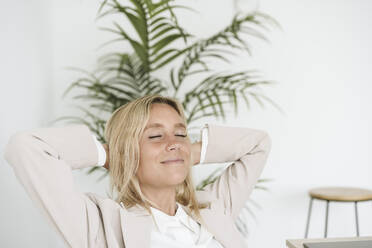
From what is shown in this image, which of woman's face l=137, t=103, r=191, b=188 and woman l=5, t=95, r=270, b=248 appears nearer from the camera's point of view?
woman l=5, t=95, r=270, b=248

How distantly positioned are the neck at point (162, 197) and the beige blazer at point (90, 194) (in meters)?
0.09

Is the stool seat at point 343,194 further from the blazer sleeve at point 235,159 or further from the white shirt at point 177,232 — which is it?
the white shirt at point 177,232

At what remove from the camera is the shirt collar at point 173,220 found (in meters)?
1.27

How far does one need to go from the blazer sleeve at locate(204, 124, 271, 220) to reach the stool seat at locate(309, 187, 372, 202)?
1.10m

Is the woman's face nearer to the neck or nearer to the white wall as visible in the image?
the neck

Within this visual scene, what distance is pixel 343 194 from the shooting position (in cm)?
243

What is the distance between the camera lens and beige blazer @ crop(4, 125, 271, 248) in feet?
3.42

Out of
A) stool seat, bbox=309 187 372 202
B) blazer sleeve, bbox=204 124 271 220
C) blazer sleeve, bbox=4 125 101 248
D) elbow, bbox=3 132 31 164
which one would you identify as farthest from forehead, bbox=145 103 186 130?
stool seat, bbox=309 187 372 202

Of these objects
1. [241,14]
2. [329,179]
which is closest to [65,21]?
[241,14]

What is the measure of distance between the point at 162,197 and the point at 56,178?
417 mm

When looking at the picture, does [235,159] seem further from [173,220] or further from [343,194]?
[343,194]

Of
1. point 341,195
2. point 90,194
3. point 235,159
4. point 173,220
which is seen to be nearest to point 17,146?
point 90,194

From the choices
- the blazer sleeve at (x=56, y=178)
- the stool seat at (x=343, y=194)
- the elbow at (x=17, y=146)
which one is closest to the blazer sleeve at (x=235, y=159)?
the blazer sleeve at (x=56, y=178)

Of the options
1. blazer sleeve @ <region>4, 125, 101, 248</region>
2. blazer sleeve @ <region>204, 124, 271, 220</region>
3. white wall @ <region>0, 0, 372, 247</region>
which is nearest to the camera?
blazer sleeve @ <region>4, 125, 101, 248</region>
